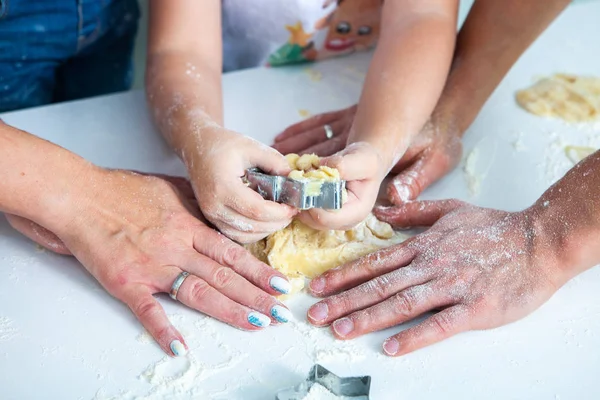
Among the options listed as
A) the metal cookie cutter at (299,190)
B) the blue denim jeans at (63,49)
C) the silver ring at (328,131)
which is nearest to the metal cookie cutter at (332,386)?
the metal cookie cutter at (299,190)

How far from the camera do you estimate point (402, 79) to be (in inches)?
50.3

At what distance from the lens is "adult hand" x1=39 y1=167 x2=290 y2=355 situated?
1039mm

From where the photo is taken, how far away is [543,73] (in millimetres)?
1573

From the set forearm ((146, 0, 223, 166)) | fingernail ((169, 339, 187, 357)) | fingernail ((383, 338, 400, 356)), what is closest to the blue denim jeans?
forearm ((146, 0, 223, 166))

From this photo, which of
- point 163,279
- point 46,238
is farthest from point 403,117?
point 46,238

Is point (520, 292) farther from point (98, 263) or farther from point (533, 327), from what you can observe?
point (98, 263)

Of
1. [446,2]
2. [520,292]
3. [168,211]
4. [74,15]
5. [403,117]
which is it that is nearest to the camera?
[520,292]

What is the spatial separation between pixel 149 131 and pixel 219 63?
0.67ft

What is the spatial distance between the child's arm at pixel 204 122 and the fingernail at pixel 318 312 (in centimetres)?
14

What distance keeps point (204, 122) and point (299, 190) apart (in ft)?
0.87

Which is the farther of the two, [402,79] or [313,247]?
[402,79]

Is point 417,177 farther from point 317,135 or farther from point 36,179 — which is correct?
point 36,179

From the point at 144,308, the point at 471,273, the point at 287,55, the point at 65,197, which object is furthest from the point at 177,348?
the point at 287,55

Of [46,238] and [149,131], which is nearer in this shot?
[46,238]
